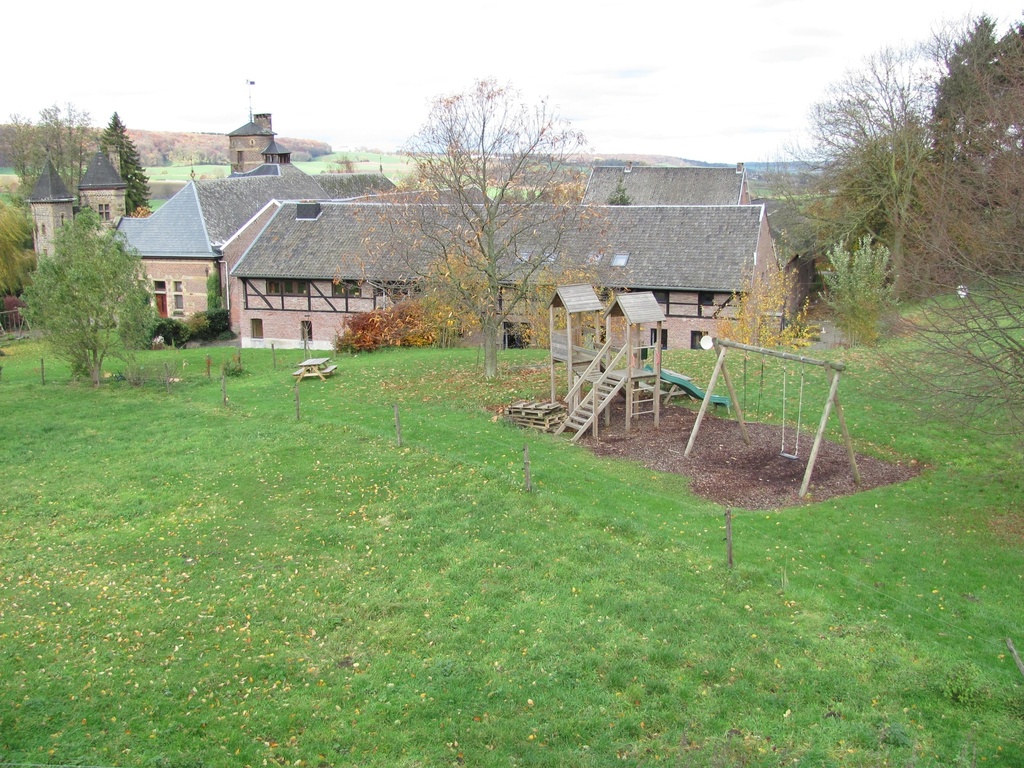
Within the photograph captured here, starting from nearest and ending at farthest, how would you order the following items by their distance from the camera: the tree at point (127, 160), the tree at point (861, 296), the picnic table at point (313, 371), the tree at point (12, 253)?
the picnic table at point (313, 371) → the tree at point (861, 296) → the tree at point (12, 253) → the tree at point (127, 160)

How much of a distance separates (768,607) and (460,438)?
9169 millimetres

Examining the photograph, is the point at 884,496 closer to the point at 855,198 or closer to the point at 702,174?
the point at 855,198

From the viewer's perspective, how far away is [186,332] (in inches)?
1570

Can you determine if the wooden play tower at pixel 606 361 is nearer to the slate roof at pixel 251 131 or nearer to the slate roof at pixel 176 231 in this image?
the slate roof at pixel 176 231

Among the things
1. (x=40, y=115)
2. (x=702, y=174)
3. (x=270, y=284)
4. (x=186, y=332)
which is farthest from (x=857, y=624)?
(x=40, y=115)

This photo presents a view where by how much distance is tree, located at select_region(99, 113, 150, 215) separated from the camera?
6198cm

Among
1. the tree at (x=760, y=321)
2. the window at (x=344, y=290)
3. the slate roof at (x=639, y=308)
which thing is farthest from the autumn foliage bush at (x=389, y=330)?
the slate roof at (x=639, y=308)

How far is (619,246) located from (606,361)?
634 inches

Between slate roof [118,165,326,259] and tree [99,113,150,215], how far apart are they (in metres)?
17.9

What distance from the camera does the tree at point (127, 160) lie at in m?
62.0

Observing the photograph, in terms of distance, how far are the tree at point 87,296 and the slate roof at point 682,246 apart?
17.7 meters

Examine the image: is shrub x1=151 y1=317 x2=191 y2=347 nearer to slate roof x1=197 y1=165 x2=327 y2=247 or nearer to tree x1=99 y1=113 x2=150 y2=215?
slate roof x1=197 y1=165 x2=327 y2=247

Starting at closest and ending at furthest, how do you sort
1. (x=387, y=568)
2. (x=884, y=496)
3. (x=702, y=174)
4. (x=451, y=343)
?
(x=387, y=568)
(x=884, y=496)
(x=451, y=343)
(x=702, y=174)

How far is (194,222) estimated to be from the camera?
146ft
